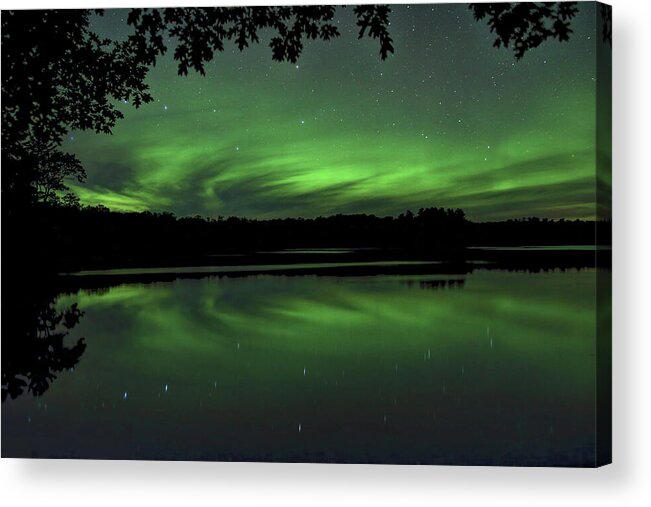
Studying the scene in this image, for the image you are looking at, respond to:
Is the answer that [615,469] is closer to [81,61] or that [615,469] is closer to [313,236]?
[313,236]

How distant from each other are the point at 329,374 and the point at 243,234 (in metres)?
1.08

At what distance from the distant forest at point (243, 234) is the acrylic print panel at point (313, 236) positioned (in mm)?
14

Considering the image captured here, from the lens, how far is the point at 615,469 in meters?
6.39

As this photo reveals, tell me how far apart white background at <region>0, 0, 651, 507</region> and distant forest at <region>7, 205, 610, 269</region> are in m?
0.34

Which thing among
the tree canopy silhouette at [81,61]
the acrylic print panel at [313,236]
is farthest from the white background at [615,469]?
the tree canopy silhouette at [81,61]

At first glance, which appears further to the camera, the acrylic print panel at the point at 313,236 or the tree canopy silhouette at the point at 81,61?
the tree canopy silhouette at the point at 81,61

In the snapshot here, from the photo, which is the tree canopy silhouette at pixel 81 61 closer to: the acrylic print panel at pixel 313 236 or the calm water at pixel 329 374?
the acrylic print panel at pixel 313 236

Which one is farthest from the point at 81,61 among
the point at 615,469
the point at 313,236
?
the point at 615,469

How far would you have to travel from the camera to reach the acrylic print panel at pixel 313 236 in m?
6.29

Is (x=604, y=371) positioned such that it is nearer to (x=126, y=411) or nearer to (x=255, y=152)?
(x=255, y=152)

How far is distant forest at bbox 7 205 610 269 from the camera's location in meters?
6.40

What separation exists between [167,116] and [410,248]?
1.82 meters

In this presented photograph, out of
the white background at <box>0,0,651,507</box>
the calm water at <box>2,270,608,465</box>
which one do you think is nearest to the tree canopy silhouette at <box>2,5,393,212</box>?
the calm water at <box>2,270,608,465</box>

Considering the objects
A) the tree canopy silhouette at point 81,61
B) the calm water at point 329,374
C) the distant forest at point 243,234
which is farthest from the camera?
the tree canopy silhouette at point 81,61
